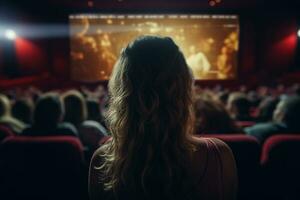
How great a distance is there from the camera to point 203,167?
1.17 meters

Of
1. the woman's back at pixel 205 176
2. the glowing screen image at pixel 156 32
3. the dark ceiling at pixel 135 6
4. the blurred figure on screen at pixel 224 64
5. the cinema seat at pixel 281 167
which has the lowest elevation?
the cinema seat at pixel 281 167

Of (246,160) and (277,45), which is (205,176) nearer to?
(246,160)

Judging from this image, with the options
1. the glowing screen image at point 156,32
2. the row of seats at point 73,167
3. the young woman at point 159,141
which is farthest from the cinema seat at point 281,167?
the glowing screen image at point 156,32

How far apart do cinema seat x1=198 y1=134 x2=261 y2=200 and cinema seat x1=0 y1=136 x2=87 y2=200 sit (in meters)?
1.01

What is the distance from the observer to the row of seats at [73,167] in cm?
245

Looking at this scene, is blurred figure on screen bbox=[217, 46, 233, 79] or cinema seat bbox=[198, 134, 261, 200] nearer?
cinema seat bbox=[198, 134, 261, 200]

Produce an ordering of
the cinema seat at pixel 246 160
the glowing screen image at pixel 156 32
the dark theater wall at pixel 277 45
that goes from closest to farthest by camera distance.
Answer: the cinema seat at pixel 246 160
the glowing screen image at pixel 156 32
the dark theater wall at pixel 277 45

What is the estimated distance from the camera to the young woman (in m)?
1.15

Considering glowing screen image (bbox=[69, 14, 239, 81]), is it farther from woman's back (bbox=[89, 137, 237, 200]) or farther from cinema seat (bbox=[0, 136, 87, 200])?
woman's back (bbox=[89, 137, 237, 200])

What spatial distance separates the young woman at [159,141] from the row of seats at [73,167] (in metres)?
1.29

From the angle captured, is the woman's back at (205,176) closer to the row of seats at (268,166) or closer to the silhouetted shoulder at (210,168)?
the silhouetted shoulder at (210,168)

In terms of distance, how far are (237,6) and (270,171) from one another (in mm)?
9601

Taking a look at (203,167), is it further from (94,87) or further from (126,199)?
(94,87)

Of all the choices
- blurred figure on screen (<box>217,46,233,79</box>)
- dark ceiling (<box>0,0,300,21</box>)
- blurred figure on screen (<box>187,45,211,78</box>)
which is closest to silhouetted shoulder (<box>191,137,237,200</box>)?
dark ceiling (<box>0,0,300,21</box>)
